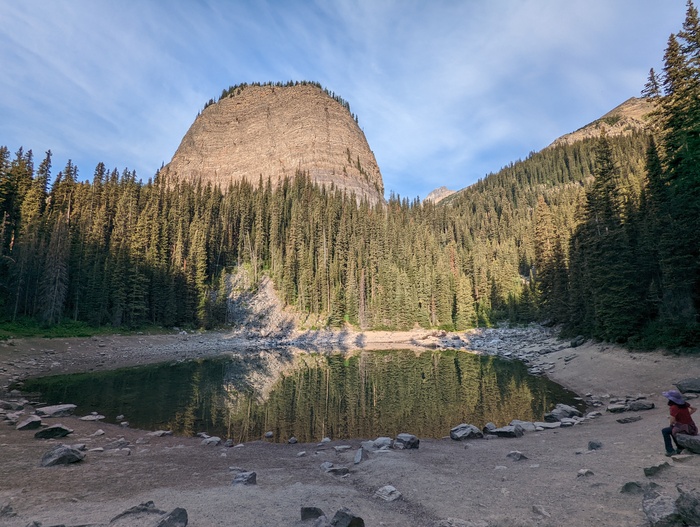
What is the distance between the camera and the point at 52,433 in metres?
14.2

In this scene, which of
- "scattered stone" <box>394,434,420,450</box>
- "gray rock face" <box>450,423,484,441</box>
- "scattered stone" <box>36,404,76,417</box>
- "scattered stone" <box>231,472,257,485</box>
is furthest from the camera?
"scattered stone" <box>36,404,76,417</box>

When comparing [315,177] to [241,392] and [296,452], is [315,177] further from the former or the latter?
[296,452]

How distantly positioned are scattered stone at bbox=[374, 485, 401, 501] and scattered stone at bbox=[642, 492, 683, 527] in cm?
492

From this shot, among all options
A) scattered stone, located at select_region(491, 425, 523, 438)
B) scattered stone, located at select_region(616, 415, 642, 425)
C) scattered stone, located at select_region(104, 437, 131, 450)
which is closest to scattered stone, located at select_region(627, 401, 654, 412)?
scattered stone, located at select_region(616, 415, 642, 425)

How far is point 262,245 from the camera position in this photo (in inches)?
3578

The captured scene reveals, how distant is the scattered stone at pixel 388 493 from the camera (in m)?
8.21

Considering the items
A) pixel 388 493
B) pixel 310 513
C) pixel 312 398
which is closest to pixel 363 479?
pixel 388 493

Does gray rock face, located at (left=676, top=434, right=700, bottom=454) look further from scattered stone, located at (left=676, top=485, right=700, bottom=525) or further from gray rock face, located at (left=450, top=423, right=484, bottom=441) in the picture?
gray rock face, located at (left=450, top=423, right=484, bottom=441)

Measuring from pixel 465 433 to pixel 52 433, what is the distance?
17.7 metres

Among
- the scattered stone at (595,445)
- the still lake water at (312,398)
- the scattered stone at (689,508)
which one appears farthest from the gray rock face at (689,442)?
the still lake water at (312,398)

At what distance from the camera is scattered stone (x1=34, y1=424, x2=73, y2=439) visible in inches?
549

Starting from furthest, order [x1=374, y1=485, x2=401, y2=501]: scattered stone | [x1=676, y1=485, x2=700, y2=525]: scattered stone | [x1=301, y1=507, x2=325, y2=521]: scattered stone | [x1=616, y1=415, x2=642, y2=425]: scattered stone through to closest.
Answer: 1. [x1=616, y1=415, x2=642, y2=425]: scattered stone
2. [x1=374, y1=485, x2=401, y2=501]: scattered stone
3. [x1=301, y1=507, x2=325, y2=521]: scattered stone
4. [x1=676, y1=485, x2=700, y2=525]: scattered stone

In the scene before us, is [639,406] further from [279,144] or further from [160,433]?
[279,144]

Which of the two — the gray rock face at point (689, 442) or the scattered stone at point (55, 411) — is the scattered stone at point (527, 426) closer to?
the gray rock face at point (689, 442)
